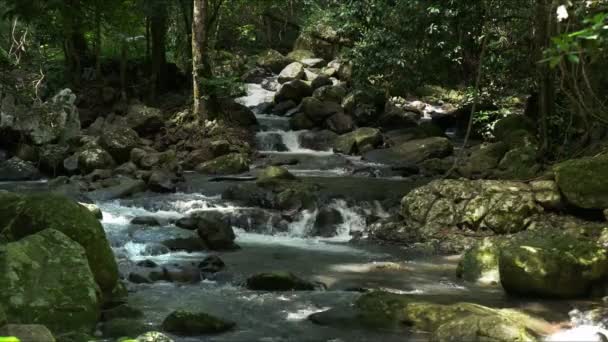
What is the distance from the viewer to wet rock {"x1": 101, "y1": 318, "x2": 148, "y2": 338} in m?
6.94

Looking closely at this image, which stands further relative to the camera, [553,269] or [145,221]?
[145,221]

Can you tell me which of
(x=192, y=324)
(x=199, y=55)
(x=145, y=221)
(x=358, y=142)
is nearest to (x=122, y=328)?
(x=192, y=324)

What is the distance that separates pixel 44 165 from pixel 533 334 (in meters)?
13.7

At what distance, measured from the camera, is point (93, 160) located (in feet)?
54.7

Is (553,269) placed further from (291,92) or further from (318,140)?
(291,92)

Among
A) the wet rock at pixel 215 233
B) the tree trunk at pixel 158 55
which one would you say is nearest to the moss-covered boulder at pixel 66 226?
the wet rock at pixel 215 233

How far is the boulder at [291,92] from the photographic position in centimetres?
2433

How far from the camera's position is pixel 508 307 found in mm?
8102

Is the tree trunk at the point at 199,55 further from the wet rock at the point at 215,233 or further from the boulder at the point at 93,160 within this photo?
the wet rock at the point at 215,233

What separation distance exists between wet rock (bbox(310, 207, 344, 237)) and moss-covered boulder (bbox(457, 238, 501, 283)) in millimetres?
3498

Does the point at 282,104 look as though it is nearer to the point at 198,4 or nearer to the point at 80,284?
the point at 198,4

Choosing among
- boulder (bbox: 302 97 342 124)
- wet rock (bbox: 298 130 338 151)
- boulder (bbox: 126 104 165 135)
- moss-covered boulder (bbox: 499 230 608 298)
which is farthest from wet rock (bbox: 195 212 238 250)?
boulder (bbox: 302 97 342 124)

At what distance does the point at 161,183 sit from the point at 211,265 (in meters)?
5.53

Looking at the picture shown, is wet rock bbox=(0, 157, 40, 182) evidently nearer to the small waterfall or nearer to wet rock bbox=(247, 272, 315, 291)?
wet rock bbox=(247, 272, 315, 291)
